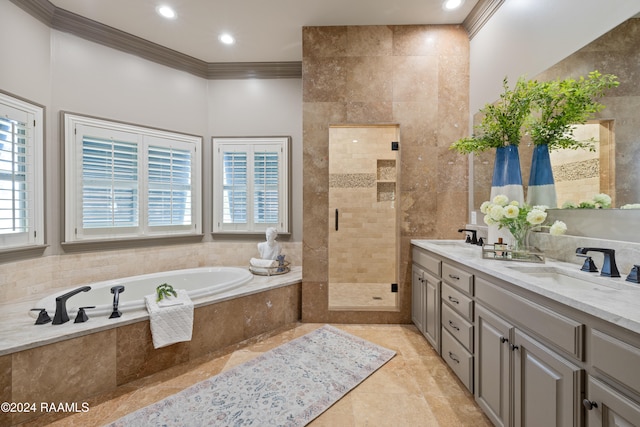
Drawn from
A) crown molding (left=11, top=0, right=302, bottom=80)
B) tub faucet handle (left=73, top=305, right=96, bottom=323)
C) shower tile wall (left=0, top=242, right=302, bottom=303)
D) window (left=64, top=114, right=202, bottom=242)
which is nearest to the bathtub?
tub faucet handle (left=73, top=305, right=96, bottom=323)

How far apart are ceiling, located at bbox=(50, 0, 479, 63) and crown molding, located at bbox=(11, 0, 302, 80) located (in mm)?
65

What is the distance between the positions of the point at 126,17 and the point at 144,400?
3433 millimetres

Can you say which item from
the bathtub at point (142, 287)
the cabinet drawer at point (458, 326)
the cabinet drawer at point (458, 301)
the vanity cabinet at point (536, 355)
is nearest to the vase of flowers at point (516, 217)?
the vanity cabinet at point (536, 355)

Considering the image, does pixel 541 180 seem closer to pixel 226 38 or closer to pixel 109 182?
pixel 226 38

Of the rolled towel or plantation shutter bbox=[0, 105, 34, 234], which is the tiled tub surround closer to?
the rolled towel

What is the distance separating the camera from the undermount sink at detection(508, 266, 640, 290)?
3.82ft

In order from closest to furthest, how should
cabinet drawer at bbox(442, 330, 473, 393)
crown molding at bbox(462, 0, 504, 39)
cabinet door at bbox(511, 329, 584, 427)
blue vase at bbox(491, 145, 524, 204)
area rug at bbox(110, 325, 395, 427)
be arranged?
cabinet door at bbox(511, 329, 584, 427), area rug at bbox(110, 325, 395, 427), cabinet drawer at bbox(442, 330, 473, 393), blue vase at bbox(491, 145, 524, 204), crown molding at bbox(462, 0, 504, 39)

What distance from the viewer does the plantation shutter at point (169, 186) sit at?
3.10 meters

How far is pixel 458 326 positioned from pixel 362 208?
2725mm

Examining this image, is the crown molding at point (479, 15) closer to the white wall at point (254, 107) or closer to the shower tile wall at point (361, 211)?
the shower tile wall at point (361, 211)

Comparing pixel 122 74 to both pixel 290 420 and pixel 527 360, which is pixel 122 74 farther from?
pixel 527 360

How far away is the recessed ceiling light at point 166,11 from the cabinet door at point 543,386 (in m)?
3.74

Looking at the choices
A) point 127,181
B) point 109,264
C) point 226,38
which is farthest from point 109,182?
point 226,38

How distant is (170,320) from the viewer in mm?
1977
